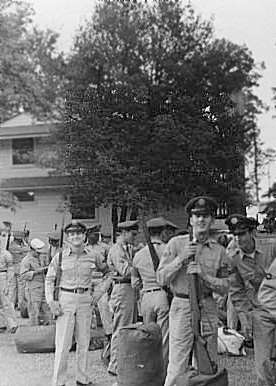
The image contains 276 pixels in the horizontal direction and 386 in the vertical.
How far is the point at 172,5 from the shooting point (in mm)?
7793

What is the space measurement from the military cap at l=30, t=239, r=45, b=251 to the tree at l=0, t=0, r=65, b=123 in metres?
1.65

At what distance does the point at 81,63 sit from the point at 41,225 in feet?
7.15

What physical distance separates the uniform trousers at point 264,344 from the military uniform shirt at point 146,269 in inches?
45.5

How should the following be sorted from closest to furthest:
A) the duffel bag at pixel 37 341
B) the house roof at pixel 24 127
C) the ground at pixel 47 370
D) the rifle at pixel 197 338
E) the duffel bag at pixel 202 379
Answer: the duffel bag at pixel 202 379, the rifle at pixel 197 338, the ground at pixel 47 370, the duffel bag at pixel 37 341, the house roof at pixel 24 127

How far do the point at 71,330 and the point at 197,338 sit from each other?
1455 mm

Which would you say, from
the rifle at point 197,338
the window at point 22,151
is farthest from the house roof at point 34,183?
the rifle at point 197,338

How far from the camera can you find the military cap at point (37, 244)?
874 cm

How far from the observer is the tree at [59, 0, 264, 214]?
7516mm

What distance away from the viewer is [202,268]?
402 cm

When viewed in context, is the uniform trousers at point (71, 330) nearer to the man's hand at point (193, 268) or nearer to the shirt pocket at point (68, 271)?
the shirt pocket at point (68, 271)

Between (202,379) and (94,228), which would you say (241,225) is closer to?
(202,379)

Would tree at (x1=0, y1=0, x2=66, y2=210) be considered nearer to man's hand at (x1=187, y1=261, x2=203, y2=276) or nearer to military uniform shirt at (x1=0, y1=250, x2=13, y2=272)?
military uniform shirt at (x1=0, y1=250, x2=13, y2=272)

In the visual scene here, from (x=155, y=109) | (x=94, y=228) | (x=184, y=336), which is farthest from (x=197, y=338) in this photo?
(x=155, y=109)

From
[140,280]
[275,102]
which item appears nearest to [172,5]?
[275,102]
